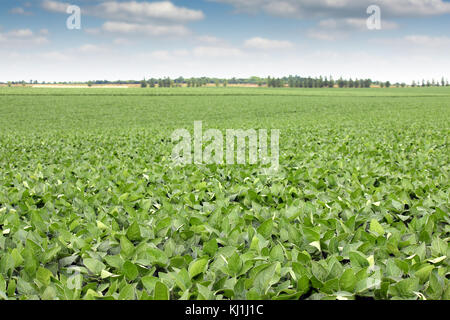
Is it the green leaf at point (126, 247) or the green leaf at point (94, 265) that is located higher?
the green leaf at point (126, 247)

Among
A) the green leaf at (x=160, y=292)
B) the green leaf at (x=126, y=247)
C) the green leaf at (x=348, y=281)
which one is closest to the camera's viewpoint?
the green leaf at (x=160, y=292)

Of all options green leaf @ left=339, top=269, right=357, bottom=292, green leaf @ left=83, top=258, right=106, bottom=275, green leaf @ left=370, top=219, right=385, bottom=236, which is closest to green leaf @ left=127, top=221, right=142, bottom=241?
green leaf @ left=83, top=258, right=106, bottom=275

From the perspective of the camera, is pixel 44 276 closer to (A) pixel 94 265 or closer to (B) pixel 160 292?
(A) pixel 94 265

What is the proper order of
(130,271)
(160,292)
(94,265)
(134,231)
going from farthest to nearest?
(134,231) < (94,265) < (130,271) < (160,292)

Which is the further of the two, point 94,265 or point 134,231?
point 134,231

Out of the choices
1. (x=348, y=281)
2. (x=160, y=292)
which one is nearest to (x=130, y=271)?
(x=160, y=292)

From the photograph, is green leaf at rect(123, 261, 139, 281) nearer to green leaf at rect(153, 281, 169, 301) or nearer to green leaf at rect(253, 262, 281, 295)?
green leaf at rect(153, 281, 169, 301)

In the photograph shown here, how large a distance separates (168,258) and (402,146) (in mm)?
8560

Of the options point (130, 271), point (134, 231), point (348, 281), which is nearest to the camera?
point (348, 281)

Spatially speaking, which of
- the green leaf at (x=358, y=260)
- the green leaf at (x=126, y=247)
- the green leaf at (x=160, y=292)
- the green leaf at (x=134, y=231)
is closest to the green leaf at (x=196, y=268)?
the green leaf at (x=160, y=292)

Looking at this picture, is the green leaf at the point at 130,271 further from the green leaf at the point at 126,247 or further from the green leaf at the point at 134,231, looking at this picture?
the green leaf at the point at 134,231

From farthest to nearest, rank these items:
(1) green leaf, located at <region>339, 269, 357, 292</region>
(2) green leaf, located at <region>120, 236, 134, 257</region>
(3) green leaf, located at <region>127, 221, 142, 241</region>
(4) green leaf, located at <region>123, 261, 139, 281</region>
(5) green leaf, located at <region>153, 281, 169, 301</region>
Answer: (3) green leaf, located at <region>127, 221, 142, 241</region>
(2) green leaf, located at <region>120, 236, 134, 257</region>
(4) green leaf, located at <region>123, 261, 139, 281</region>
(1) green leaf, located at <region>339, 269, 357, 292</region>
(5) green leaf, located at <region>153, 281, 169, 301</region>
